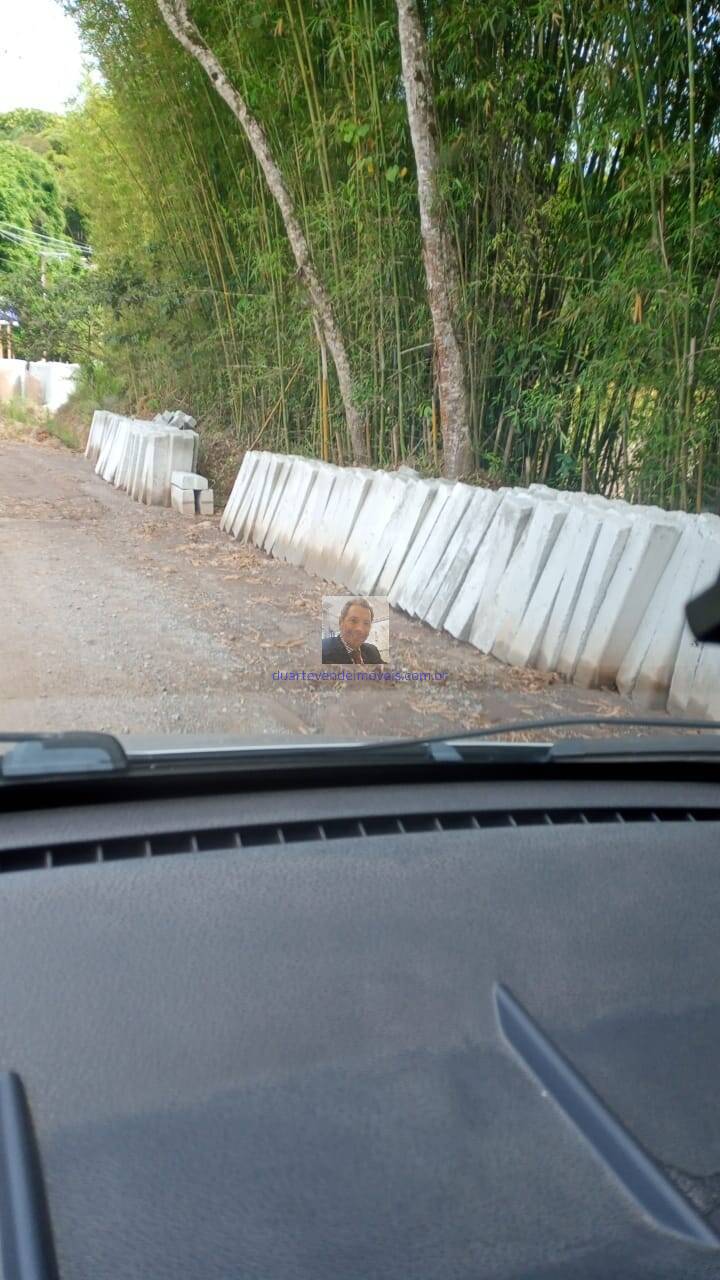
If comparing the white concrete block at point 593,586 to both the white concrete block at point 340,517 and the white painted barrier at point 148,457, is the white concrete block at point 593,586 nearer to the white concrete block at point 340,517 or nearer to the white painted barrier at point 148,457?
the white concrete block at point 340,517

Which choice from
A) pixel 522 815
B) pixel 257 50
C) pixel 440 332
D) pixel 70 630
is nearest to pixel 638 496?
pixel 440 332

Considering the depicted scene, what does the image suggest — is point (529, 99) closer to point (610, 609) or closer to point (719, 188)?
point (719, 188)

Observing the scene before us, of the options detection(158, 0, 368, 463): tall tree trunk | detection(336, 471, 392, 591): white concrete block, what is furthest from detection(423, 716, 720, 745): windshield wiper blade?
detection(158, 0, 368, 463): tall tree trunk

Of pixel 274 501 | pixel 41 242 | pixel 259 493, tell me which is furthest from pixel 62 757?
pixel 41 242

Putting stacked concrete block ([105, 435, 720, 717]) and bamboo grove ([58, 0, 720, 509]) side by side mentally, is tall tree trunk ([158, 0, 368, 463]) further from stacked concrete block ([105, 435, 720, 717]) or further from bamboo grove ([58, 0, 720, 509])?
stacked concrete block ([105, 435, 720, 717])

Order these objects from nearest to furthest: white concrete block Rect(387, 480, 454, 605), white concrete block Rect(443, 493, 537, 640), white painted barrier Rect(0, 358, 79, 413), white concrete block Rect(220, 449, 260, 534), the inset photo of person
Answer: the inset photo of person → white concrete block Rect(443, 493, 537, 640) → white concrete block Rect(387, 480, 454, 605) → white concrete block Rect(220, 449, 260, 534) → white painted barrier Rect(0, 358, 79, 413)

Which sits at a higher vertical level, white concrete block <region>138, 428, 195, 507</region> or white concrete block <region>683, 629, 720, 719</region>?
white concrete block <region>683, 629, 720, 719</region>

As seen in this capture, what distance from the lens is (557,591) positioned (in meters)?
5.40

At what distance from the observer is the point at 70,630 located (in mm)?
5688

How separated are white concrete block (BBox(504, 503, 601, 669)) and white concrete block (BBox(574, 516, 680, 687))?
8.1 inches

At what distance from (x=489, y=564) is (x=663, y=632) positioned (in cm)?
129

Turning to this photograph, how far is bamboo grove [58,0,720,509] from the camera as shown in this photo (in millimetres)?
6160

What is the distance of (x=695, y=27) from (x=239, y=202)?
20.7ft

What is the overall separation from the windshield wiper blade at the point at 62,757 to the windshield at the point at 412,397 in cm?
66
